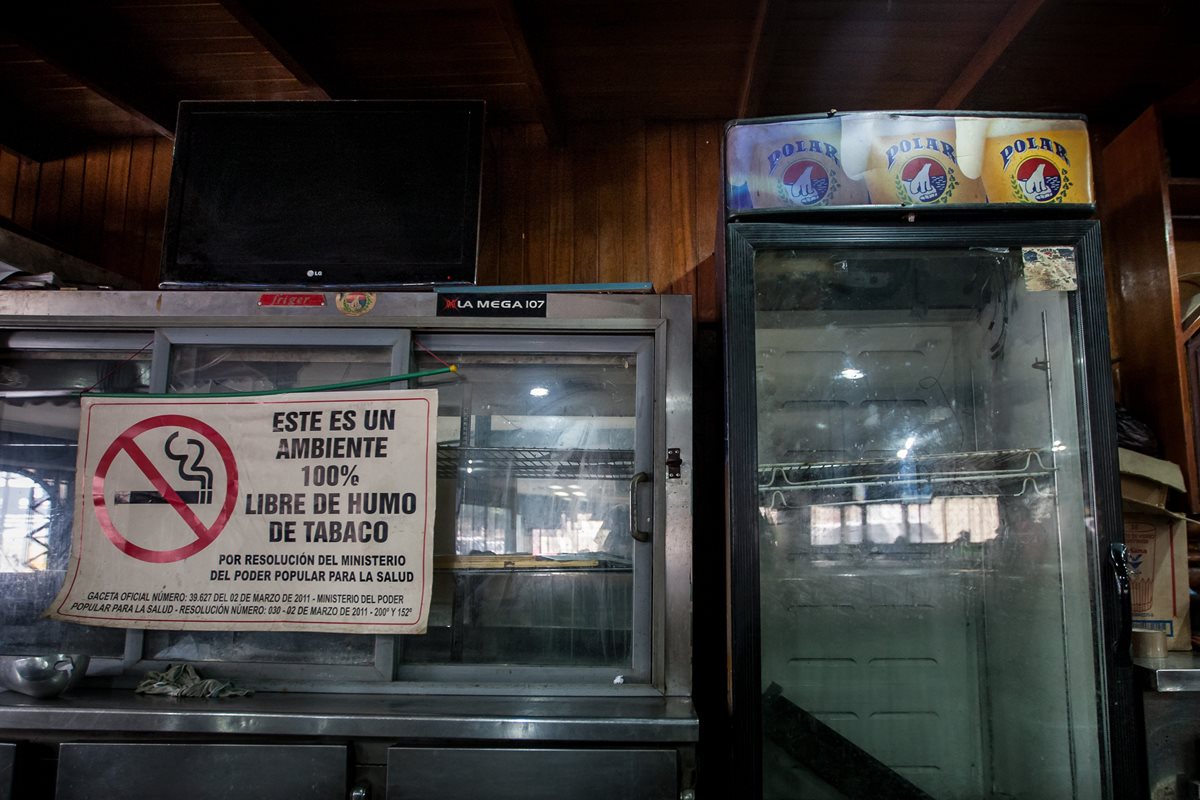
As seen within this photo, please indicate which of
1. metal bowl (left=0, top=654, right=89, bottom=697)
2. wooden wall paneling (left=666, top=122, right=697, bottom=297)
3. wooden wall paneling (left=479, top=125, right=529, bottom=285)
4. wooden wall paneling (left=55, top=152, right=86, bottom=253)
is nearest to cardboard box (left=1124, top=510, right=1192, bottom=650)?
wooden wall paneling (left=666, top=122, right=697, bottom=297)

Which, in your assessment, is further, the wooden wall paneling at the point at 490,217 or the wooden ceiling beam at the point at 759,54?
the wooden wall paneling at the point at 490,217

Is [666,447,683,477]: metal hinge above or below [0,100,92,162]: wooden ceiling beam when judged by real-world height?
below

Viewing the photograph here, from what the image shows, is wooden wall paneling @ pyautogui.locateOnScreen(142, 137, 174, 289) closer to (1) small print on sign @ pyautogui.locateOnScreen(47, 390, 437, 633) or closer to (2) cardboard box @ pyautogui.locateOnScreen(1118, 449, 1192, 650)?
(1) small print on sign @ pyautogui.locateOnScreen(47, 390, 437, 633)

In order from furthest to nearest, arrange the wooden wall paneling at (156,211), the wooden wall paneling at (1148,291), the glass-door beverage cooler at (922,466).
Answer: the wooden wall paneling at (156,211) → the wooden wall paneling at (1148,291) → the glass-door beverage cooler at (922,466)

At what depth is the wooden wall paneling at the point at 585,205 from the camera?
2621mm

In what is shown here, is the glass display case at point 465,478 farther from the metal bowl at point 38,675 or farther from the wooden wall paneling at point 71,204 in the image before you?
the wooden wall paneling at point 71,204

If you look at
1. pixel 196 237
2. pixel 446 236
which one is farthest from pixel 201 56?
pixel 446 236

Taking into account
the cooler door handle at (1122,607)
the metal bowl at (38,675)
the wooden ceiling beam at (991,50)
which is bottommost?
the metal bowl at (38,675)

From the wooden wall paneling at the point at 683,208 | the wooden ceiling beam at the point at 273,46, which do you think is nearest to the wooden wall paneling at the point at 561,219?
the wooden wall paneling at the point at 683,208

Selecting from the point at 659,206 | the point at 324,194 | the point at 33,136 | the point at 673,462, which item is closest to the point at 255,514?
the point at 324,194

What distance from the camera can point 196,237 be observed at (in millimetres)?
2287

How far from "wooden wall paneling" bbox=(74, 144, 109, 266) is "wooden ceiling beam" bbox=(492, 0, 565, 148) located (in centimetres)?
169

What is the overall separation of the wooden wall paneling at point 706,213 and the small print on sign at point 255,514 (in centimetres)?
105

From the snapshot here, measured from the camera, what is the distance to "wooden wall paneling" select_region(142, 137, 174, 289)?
2.73 meters
